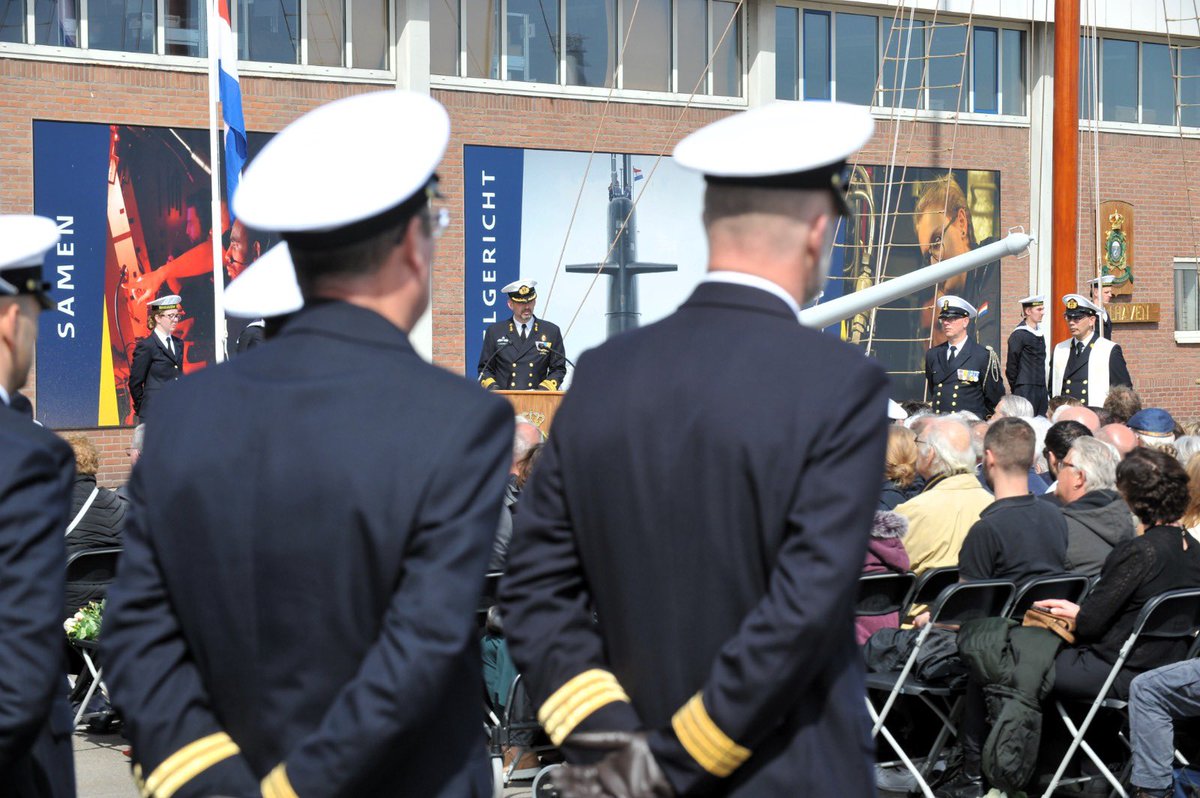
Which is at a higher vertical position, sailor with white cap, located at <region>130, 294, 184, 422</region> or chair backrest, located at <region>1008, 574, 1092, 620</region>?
sailor with white cap, located at <region>130, 294, 184, 422</region>

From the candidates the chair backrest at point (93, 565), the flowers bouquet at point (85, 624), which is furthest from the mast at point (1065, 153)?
the flowers bouquet at point (85, 624)

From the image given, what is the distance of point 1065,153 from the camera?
17.6 m

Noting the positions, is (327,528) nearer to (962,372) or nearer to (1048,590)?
(1048,590)

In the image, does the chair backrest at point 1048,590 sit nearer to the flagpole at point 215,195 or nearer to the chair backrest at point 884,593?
the chair backrest at point 884,593

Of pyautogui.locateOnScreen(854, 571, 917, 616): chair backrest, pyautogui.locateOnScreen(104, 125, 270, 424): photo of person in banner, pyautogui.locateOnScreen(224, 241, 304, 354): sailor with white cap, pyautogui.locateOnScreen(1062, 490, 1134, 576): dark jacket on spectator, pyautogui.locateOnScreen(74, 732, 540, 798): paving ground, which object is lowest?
pyautogui.locateOnScreen(74, 732, 540, 798): paving ground

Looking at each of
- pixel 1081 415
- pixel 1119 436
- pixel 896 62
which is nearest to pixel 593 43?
pixel 896 62

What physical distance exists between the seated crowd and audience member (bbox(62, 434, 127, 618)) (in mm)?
3386

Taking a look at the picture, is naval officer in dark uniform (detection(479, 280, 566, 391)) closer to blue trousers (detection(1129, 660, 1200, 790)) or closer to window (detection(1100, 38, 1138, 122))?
blue trousers (detection(1129, 660, 1200, 790))

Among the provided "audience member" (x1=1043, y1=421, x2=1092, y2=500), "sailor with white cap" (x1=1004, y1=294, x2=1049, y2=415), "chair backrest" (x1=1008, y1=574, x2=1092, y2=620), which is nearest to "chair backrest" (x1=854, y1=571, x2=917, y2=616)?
"chair backrest" (x1=1008, y1=574, x2=1092, y2=620)

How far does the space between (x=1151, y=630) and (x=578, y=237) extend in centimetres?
1459

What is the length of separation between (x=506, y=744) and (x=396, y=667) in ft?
12.8

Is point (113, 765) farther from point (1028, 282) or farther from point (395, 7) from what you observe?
point (1028, 282)

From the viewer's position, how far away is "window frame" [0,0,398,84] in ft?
50.9

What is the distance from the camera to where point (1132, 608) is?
5.20 meters
